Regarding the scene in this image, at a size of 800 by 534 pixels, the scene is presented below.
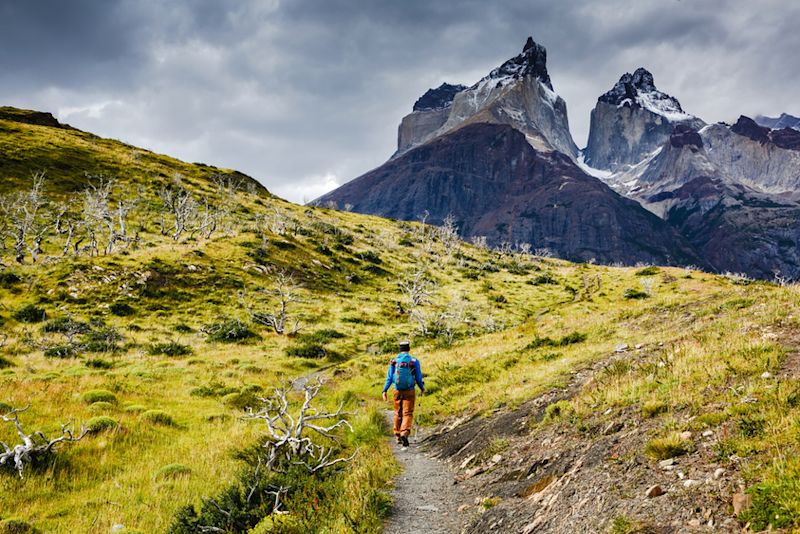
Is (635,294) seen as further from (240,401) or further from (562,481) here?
(562,481)

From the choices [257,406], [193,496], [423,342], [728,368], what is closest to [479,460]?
[728,368]

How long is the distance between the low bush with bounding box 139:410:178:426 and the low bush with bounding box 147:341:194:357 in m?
18.9

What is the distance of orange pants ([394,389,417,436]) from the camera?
13320mm

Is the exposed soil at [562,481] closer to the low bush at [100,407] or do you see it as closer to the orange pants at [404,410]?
the orange pants at [404,410]

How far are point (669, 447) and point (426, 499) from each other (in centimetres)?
468

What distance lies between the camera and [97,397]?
14.8 metres

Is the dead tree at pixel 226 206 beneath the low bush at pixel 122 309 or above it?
above

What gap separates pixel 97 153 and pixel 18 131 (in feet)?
54.5

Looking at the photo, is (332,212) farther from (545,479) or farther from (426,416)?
(545,479)

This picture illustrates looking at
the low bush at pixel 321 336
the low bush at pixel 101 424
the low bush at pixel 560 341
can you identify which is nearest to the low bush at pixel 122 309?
the low bush at pixel 321 336

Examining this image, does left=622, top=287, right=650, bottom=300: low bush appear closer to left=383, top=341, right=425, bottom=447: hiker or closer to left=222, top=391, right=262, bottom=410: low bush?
left=383, top=341, right=425, bottom=447: hiker

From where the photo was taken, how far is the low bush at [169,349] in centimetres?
3056

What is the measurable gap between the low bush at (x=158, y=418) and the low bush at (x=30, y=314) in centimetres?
2987

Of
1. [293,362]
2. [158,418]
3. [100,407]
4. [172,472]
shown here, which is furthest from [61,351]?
[172,472]
